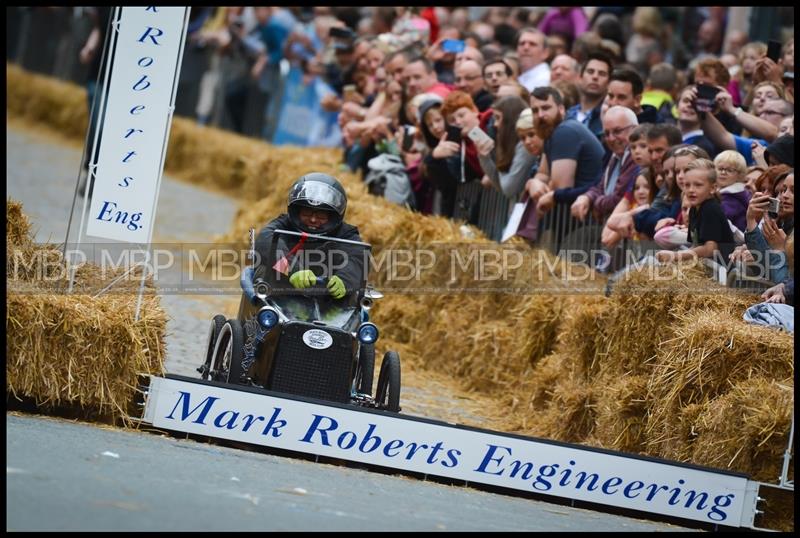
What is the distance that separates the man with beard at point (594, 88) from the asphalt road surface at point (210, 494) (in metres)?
5.70

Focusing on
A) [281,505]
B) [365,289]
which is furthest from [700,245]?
[281,505]

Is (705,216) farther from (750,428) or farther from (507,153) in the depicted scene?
(507,153)

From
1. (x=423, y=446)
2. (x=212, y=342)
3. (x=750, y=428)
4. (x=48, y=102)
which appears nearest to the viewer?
(x=750, y=428)

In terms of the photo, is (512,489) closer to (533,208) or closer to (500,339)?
(500,339)

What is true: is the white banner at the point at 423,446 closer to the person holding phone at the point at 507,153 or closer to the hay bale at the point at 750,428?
the hay bale at the point at 750,428

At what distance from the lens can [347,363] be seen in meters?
9.78

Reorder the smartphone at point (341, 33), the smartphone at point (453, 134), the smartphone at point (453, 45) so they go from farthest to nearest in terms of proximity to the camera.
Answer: the smartphone at point (341, 33)
the smartphone at point (453, 45)
the smartphone at point (453, 134)

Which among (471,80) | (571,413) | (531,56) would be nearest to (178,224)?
(471,80)

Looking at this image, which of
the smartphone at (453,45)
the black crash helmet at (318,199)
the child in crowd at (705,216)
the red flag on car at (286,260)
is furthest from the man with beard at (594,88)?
the red flag on car at (286,260)

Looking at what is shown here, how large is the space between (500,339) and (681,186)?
8.88ft

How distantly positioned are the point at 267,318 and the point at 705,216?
326 cm

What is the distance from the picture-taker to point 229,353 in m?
9.97

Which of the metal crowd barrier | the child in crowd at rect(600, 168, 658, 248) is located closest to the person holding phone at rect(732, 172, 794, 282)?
the child in crowd at rect(600, 168, 658, 248)

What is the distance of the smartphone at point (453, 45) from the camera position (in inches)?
681
